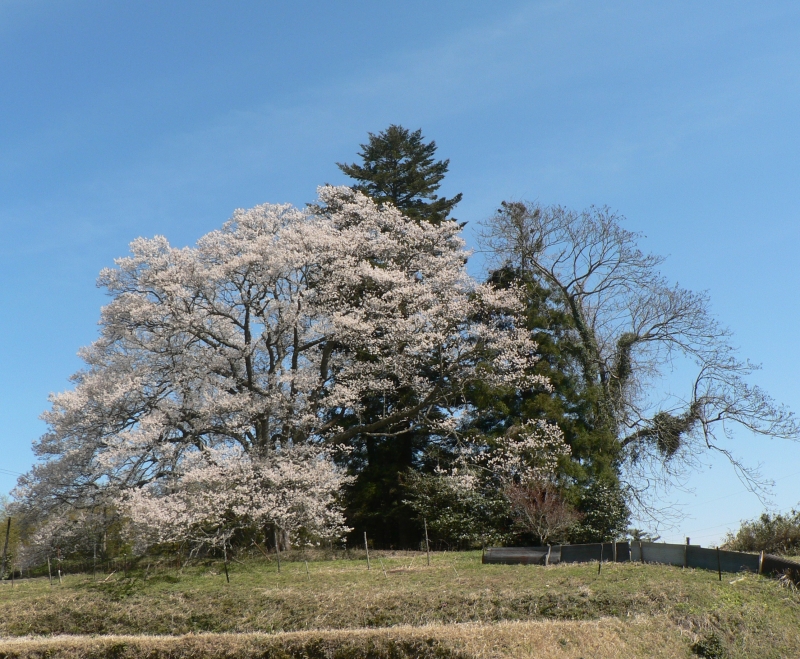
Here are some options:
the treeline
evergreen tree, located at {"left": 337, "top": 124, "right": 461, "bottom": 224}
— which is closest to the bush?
the treeline

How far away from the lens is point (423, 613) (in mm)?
14258

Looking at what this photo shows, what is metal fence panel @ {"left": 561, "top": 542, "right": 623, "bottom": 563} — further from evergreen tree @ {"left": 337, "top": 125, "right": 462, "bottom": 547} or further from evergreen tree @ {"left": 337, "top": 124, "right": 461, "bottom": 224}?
evergreen tree @ {"left": 337, "top": 124, "right": 461, "bottom": 224}

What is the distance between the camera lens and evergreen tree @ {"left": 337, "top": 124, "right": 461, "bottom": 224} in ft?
111

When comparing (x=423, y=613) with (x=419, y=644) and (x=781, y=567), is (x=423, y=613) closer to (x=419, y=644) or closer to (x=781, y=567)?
(x=419, y=644)

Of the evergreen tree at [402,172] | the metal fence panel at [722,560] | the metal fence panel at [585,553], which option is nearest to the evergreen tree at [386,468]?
the evergreen tree at [402,172]

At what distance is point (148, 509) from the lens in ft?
66.4

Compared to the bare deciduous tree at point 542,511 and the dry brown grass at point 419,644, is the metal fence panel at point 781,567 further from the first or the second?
the bare deciduous tree at point 542,511

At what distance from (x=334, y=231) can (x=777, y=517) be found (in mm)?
16081

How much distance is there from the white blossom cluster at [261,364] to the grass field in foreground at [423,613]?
3498mm

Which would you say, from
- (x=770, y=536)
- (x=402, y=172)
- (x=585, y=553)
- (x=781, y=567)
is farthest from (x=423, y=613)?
(x=402, y=172)

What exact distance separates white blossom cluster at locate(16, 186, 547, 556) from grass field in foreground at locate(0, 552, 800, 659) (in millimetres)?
3498

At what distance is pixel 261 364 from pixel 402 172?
1267 cm

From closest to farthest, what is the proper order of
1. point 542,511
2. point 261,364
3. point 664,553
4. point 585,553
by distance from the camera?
1. point 664,553
2. point 585,553
3. point 542,511
4. point 261,364

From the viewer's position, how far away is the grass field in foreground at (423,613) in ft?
40.1
